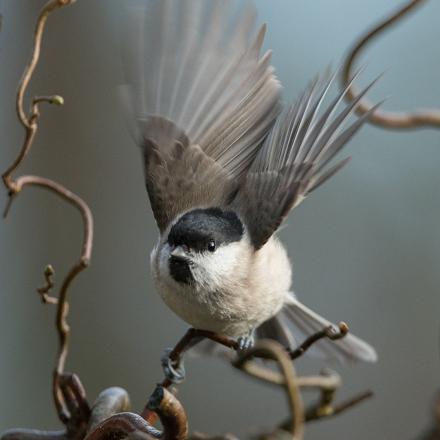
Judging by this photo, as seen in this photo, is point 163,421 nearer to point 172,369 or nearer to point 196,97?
point 172,369

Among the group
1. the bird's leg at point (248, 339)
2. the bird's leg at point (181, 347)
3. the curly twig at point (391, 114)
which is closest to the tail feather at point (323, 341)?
the bird's leg at point (248, 339)

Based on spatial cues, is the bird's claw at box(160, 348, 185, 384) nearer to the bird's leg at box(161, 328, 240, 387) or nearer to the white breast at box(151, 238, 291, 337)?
the bird's leg at box(161, 328, 240, 387)

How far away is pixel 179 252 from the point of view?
148cm

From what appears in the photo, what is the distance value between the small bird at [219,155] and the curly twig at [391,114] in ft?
0.36

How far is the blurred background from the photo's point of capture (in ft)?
10.6

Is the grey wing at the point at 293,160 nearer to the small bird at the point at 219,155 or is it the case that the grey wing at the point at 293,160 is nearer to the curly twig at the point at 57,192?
the small bird at the point at 219,155

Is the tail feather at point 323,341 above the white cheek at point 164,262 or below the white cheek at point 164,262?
below

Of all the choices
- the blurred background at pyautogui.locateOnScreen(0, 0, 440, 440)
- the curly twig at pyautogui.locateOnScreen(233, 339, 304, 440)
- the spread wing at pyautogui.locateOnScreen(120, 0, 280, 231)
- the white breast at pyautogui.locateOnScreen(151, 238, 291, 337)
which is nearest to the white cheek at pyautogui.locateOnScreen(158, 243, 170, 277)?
the white breast at pyautogui.locateOnScreen(151, 238, 291, 337)

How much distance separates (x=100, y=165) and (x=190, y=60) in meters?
2.08

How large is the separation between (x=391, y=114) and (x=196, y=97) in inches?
19.7

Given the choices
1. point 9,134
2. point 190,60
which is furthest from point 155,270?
point 9,134

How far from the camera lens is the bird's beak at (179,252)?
147cm

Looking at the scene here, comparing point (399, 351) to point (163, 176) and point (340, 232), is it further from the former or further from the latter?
point (163, 176)

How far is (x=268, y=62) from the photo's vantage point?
1.45 metres
